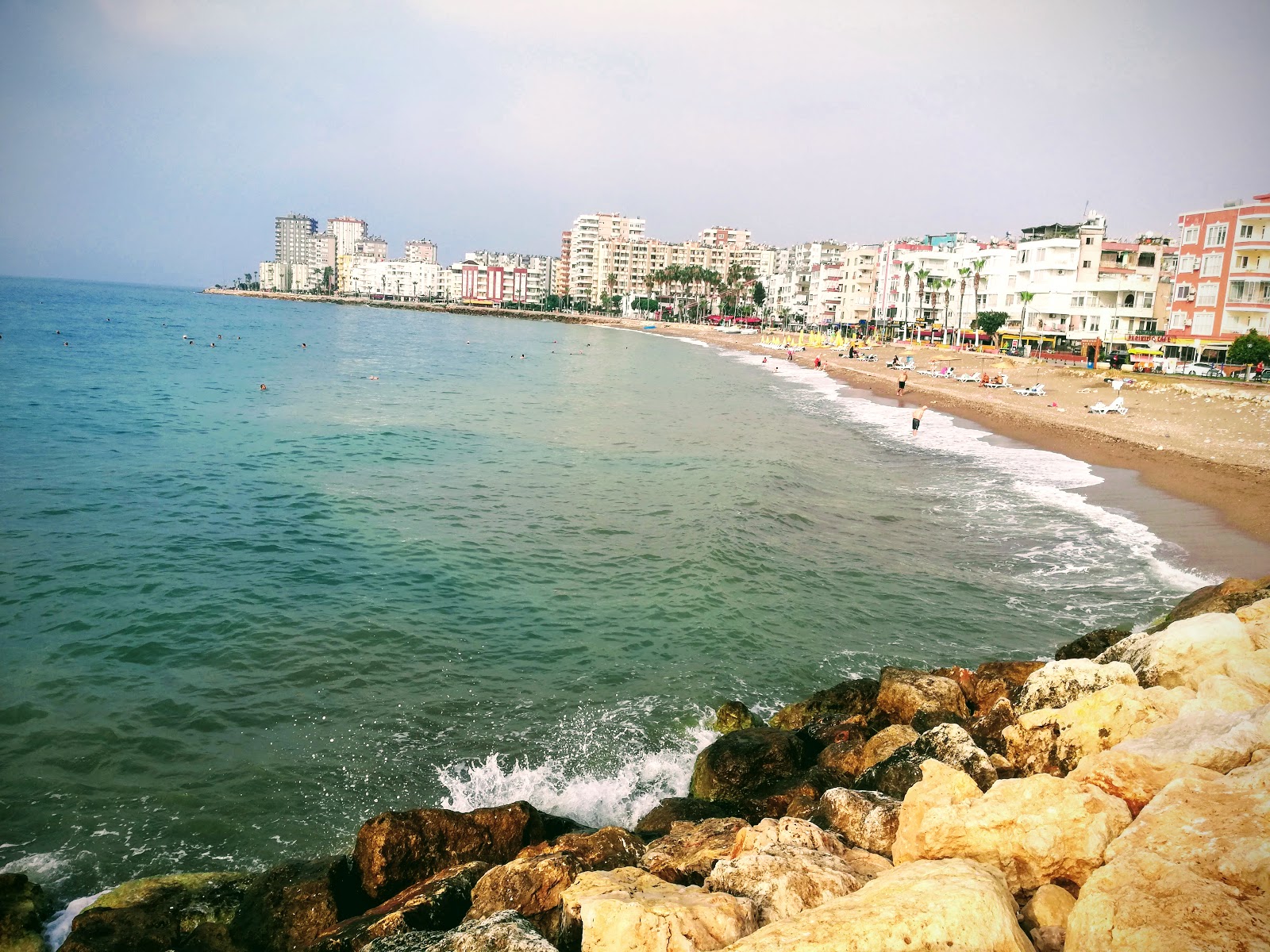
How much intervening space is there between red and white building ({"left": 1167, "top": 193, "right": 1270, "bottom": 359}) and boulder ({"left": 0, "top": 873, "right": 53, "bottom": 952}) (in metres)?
59.0

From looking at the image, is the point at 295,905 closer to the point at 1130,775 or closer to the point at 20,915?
the point at 20,915

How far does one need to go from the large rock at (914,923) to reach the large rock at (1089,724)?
9.29 feet

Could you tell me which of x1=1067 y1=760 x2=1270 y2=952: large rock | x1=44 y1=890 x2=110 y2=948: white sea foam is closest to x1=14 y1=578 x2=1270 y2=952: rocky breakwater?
x1=1067 y1=760 x2=1270 y2=952: large rock

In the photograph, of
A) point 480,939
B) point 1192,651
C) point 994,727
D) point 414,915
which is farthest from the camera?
point 994,727

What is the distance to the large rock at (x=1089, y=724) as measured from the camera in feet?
22.7

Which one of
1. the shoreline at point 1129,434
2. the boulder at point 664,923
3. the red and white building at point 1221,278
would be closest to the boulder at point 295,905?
the boulder at point 664,923

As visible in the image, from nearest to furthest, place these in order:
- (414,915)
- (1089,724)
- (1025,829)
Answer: (1025,829) < (414,915) < (1089,724)

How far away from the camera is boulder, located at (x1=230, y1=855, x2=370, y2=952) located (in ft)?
21.9

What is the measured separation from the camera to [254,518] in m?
19.7

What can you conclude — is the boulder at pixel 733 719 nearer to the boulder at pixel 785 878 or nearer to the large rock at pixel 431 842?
the large rock at pixel 431 842

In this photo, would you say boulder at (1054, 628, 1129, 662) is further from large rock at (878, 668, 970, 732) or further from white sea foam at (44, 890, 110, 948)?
white sea foam at (44, 890, 110, 948)

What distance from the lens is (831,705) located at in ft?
36.2

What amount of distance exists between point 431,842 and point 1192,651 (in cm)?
748

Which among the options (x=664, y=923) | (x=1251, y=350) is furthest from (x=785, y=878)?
(x=1251, y=350)
